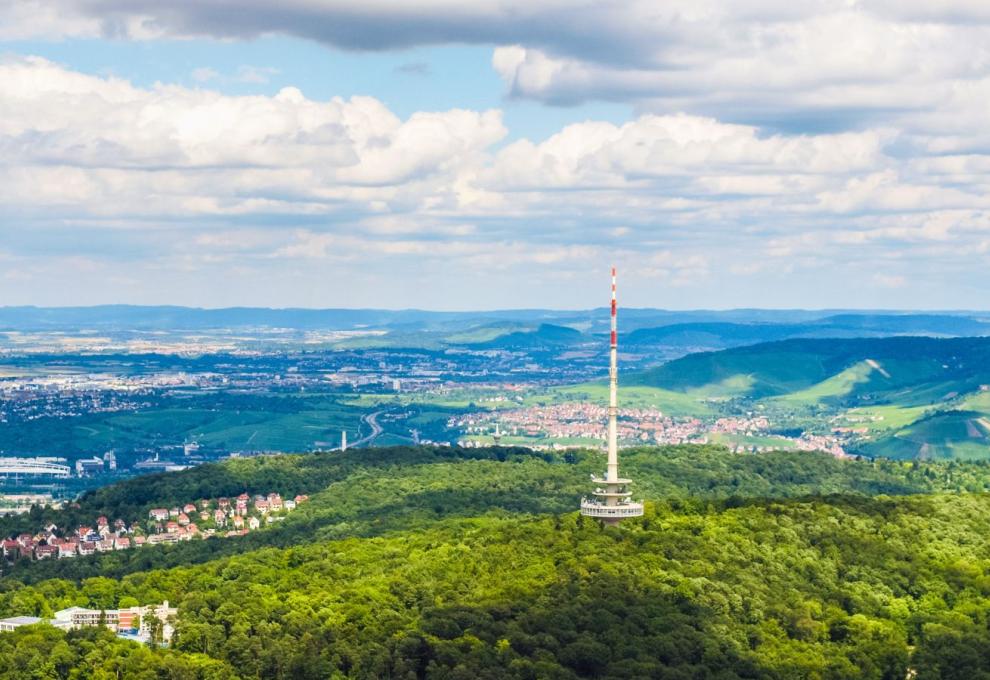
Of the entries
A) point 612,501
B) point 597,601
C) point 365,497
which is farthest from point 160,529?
point 597,601

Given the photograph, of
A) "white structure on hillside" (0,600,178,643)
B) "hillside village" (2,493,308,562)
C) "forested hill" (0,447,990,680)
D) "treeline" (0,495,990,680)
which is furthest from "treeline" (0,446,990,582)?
"white structure on hillside" (0,600,178,643)

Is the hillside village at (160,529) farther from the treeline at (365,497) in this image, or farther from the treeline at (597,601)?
the treeline at (597,601)

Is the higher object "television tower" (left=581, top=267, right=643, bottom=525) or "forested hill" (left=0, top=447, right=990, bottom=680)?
"television tower" (left=581, top=267, right=643, bottom=525)

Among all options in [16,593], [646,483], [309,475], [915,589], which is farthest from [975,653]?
[309,475]

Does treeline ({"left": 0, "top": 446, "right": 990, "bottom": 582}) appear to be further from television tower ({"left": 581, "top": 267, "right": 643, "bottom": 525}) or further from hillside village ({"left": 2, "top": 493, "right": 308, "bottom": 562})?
television tower ({"left": 581, "top": 267, "right": 643, "bottom": 525})

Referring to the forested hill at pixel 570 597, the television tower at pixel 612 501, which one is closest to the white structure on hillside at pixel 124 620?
the forested hill at pixel 570 597

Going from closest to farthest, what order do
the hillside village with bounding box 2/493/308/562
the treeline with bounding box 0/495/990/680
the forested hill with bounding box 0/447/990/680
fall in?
the treeline with bounding box 0/495/990/680
the forested hill with bounding box 0/447/990/680
the hillside village with bounding box 2/493/308/562
